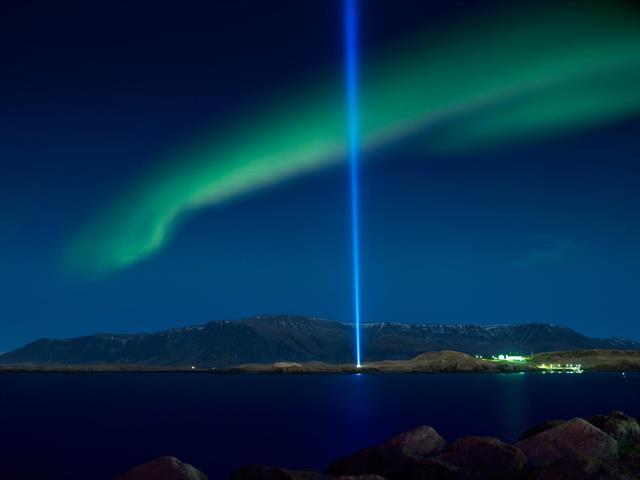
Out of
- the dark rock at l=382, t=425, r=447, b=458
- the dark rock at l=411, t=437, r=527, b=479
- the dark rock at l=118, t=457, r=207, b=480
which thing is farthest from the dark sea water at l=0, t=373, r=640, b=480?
the dark rock at l=118, t=457, r=207, b=480

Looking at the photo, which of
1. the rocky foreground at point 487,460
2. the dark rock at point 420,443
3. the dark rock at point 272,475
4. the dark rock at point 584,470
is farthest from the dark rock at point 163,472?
the dark rock at point 584,470

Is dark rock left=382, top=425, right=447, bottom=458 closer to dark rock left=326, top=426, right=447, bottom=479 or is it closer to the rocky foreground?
the rocky foreground

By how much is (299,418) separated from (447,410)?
27564 millimetres

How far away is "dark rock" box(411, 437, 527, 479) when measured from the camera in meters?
31.5

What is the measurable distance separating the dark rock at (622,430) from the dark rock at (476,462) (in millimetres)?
11117

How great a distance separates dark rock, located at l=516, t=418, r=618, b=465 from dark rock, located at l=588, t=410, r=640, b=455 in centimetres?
385

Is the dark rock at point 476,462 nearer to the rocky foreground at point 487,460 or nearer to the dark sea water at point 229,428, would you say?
the rocky foreground at point 487,460

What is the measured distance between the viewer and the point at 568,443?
3825 cm

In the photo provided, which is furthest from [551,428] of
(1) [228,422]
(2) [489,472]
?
(1) [228,422]

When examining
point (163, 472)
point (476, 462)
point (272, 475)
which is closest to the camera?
point (163, 472)

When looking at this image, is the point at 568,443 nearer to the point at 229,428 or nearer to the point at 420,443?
the point at 420,443

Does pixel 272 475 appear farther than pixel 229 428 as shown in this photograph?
No

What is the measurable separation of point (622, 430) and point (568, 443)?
6270 millimetres

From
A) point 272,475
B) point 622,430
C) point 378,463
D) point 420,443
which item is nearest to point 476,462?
point 378,463
